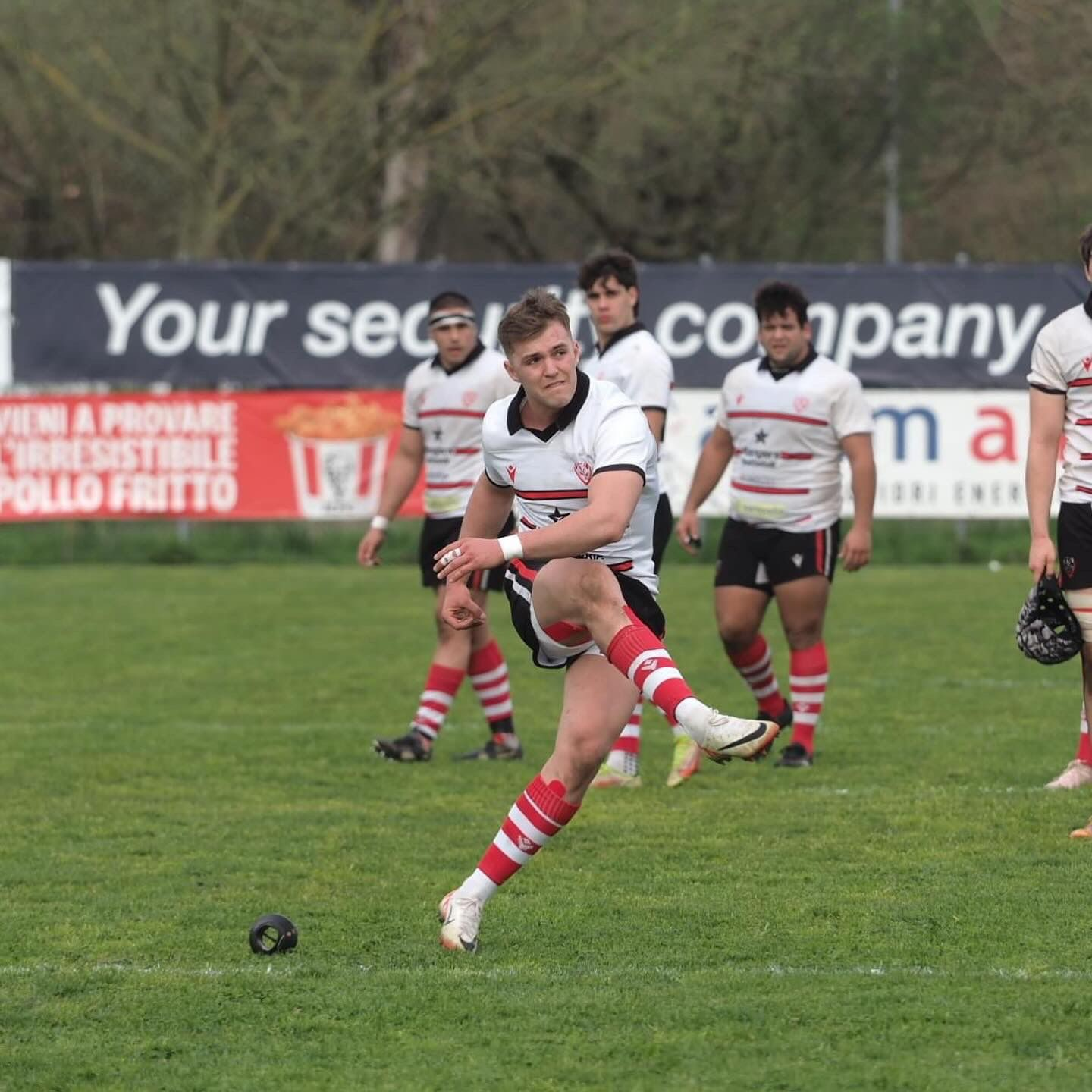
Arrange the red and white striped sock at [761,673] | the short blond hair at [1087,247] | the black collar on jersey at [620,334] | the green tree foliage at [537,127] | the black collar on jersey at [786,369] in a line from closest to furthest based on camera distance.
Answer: the short blond hair at [1087,247] < the black collar on jersey at [620,334] < the black collar on jersey at [786,369] < the red and white striped sock at [761,673] < the green tree foliage at [537,127]

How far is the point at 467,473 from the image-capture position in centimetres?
973

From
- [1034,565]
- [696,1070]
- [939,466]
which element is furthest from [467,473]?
[939,466]

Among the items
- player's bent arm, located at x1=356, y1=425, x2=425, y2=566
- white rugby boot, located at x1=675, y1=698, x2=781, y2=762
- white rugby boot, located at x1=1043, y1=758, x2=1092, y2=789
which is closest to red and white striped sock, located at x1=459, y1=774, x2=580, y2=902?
white rugby boot, located at x1=675, y1=698, x2=781, y2=762

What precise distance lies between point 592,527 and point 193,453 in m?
13.3

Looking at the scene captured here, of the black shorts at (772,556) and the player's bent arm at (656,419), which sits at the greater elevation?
the player's bent arm at (656,419)

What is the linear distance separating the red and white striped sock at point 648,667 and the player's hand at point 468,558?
0.44 metres

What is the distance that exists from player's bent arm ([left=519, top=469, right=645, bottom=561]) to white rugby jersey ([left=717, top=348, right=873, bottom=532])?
3639 millimetres

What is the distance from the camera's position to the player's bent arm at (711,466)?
9445mm

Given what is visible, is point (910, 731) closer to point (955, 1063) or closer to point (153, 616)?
point (955, 1063)

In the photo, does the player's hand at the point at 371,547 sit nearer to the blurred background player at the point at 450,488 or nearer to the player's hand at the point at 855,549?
the blurred background player at the point at 450,488

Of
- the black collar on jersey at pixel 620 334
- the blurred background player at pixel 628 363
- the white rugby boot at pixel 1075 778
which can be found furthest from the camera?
the black collar on jersey at pixel 620 334

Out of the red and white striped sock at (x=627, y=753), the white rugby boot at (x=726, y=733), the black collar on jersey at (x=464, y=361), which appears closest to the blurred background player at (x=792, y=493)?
the red and white striped sock at (x=627, y=753)

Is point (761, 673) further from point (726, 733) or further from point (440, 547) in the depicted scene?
point (726, 733)

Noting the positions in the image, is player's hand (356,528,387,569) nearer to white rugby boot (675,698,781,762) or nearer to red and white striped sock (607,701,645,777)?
red and white striped sock (607,701,645,777)
